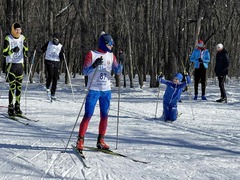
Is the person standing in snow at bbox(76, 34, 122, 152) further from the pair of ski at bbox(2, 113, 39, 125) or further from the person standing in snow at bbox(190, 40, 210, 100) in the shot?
the person standing in snow at bbox(190, 40, 210, 100)

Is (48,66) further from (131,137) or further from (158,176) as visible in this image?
(158,176)

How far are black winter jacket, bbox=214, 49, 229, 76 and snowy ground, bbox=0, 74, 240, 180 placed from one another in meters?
2.69

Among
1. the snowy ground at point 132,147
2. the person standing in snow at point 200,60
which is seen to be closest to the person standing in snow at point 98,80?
the snowy ground at point 132,147

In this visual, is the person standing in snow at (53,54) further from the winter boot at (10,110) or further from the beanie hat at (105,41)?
the beanie hat at (105,41)

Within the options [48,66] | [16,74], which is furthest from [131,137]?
[48,66]

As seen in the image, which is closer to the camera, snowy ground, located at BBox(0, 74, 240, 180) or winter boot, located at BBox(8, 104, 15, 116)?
snowy ground, located at BBox(0, 74, 240, 180)

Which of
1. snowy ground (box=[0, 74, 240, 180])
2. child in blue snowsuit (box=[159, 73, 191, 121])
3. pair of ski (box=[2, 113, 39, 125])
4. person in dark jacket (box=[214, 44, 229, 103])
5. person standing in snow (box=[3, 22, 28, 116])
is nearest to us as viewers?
snowy ground (box=[0, 74, 240, 180])

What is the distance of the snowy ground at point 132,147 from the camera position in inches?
204

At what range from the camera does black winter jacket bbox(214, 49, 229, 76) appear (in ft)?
46.1

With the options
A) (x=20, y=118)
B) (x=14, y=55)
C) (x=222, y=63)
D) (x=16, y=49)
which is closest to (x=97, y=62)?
(x=16, y=49)

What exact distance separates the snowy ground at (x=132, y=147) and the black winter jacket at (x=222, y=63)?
2686 mm

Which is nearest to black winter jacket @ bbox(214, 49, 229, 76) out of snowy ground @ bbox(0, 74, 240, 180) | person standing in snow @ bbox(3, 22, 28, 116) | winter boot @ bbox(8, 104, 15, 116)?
snowy ground @ bbox(0, 74, 240, 180)

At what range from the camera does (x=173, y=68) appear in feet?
55.0

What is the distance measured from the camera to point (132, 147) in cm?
684
